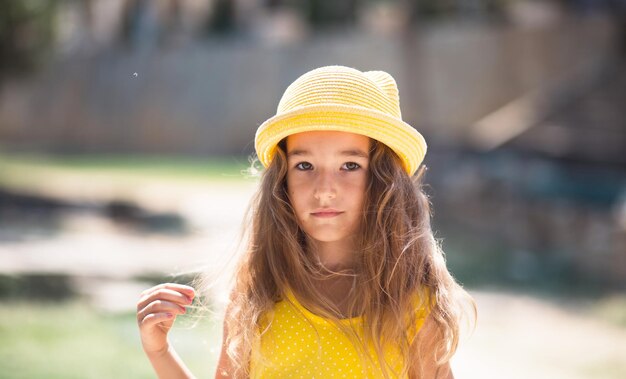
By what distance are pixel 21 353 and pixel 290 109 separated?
3.75 meters

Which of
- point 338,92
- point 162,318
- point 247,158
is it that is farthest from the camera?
point 247,158

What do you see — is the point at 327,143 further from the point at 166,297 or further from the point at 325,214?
the point at 166,297

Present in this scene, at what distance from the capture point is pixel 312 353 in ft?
6.35

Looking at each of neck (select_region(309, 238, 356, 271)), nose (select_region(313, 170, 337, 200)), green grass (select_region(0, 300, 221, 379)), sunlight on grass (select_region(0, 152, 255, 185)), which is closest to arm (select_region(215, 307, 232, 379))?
neck (select_region(309, 238, 356, 271))

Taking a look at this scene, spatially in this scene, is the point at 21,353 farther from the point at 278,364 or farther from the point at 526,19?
the point at 526,19

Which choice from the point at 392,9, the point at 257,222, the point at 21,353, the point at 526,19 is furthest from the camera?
the point at 392,9

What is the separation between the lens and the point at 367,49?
72.3ft

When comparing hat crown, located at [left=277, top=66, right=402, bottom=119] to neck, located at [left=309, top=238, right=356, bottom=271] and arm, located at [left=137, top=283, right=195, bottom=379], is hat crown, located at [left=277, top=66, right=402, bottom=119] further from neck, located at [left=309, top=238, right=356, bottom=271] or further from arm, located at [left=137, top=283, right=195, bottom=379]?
arm, located at [left=137, top=283, right=195, bottom=379]

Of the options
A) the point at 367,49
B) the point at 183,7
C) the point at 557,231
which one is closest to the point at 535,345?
the point at 557,231

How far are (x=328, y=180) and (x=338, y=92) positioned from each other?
0.19 meters

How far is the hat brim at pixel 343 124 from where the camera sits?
75.4 inches

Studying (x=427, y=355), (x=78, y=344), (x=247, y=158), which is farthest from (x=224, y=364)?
(x=247, y=158)

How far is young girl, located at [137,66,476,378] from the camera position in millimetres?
1917

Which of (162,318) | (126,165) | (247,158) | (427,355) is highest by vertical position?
(126,165)
